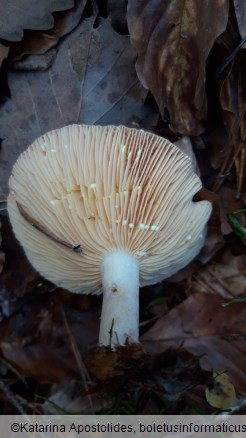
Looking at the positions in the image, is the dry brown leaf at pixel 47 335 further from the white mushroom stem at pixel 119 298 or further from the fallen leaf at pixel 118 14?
the fallen leaf at pixel 118 14

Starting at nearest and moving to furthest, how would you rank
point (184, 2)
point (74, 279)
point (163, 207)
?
point (163, 207)
point (184, 2)
point (74, 279)

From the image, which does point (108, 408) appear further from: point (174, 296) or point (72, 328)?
point (174, 296)

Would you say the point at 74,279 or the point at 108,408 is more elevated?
the point at 74,279

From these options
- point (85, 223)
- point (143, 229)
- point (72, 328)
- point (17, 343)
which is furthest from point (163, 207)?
point (17, 343)

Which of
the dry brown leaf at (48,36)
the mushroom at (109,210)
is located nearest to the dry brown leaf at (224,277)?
the mushroom at (109,210)

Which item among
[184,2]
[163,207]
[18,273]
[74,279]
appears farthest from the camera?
[18,273]

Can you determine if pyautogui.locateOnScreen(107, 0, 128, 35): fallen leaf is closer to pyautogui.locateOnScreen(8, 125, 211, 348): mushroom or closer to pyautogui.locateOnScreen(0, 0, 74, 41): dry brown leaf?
pyautogui.locateOnScreen(0, 0, 74, 41): dry brown leaf
